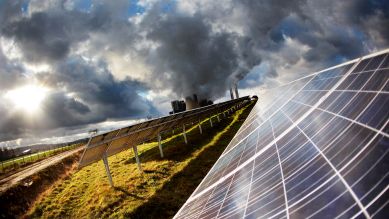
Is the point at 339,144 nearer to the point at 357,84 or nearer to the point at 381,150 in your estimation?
the point at 381,150

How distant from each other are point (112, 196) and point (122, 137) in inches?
172

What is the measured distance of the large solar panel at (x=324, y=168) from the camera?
2.60 m

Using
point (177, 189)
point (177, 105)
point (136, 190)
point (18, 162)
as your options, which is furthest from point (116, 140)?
point (177, 105)

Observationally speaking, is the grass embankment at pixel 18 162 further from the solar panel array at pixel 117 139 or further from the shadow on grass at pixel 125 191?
the shadow on grass at pixel 125 191

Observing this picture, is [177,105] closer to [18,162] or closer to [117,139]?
[18,162]

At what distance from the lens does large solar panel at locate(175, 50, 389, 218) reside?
102 inches

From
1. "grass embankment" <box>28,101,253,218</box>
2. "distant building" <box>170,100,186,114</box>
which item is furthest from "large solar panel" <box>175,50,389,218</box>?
"distant building" <box>170,100,186,114</box>

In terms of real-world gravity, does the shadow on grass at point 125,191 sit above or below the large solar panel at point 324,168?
below

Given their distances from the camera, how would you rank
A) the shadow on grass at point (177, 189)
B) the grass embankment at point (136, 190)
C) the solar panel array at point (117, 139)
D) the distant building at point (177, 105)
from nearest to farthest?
the shadow on grass at point (177, 189)
the grass embankment at point (136, 190)
the solar panel array at point (117, 139)
the distant building at point (177, 105)

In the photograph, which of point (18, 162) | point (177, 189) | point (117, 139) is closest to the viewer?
point (177, 189)

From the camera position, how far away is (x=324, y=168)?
3.66m

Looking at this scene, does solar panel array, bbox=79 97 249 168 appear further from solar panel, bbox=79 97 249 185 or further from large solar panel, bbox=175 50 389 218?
large solar panel, bbox=175 50 389 218

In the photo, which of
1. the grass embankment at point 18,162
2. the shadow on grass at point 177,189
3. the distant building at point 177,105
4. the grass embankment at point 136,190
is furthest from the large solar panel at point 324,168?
the distant building at point 177,105

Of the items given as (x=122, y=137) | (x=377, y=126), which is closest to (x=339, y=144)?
(x=377, y=126)
